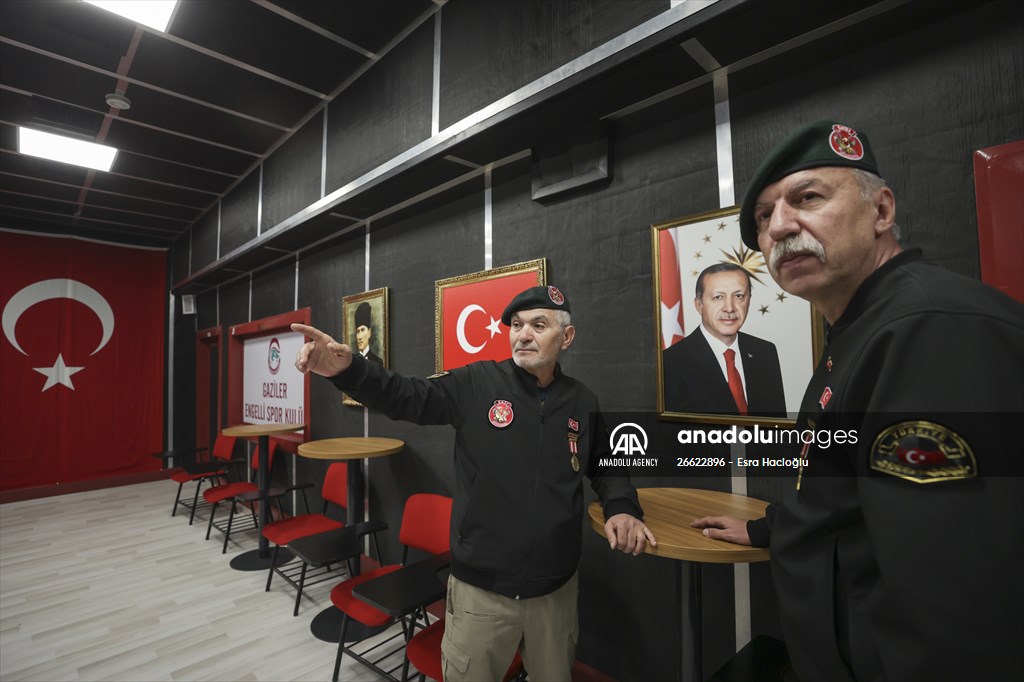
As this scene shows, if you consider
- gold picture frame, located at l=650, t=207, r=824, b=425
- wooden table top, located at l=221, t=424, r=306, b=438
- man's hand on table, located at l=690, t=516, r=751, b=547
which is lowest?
wooden table top, located at l=221, t=424, r=306, b=438

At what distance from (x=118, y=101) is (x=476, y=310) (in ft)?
11.7

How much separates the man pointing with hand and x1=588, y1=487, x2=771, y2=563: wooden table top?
0.09m

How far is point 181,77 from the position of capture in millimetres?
3418

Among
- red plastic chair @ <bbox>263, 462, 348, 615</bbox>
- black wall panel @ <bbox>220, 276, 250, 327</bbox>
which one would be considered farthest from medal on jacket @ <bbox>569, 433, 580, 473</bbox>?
black wall panel @ <bbox>220, 276, 250, 327</bbox>

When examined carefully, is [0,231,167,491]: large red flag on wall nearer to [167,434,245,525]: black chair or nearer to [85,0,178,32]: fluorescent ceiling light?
[167,434,245,525]: black chair

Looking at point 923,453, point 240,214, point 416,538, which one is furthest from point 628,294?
point 240,214

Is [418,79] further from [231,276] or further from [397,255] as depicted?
[231,276]

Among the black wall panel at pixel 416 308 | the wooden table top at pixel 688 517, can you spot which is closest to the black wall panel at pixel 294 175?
the black wall panel at pixel 416 308

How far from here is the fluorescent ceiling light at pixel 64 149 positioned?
4.13 m

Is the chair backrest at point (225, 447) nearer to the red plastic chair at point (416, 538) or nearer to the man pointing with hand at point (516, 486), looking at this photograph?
the red plastic chair at point (416, 538)

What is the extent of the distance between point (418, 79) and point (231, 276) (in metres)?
4.46

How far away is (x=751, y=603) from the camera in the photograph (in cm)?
170

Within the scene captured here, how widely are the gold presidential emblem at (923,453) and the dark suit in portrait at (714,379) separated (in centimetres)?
111
